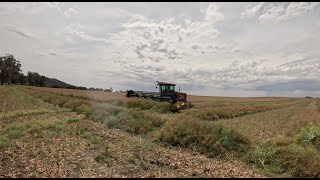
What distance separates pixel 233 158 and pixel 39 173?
6.51 m

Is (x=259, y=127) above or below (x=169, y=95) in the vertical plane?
below

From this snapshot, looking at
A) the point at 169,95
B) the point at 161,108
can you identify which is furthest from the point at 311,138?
the point at 169,95

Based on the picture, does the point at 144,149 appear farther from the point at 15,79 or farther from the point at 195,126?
the point at 15,79

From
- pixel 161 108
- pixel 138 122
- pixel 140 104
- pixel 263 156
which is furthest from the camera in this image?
pixel 140 104

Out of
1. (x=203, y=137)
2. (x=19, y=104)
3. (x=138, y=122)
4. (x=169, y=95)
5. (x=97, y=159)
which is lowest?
(x=97, y=159)

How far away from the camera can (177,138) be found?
14.3m

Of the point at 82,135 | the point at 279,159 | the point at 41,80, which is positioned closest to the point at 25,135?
the point at 82,135

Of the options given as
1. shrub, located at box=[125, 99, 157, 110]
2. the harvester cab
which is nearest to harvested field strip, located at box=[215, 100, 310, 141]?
shrub, located at box=[125, 99, 157, 110]

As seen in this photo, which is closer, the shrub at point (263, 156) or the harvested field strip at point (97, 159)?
the harvested field strip at point (97, 159)

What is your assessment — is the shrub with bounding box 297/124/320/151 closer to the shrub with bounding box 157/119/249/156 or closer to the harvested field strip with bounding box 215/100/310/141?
the harvested field strip with bounding box 215/100/310/141

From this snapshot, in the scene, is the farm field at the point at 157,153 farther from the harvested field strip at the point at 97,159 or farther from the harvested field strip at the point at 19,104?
the harvested field strip at the point at 19,104

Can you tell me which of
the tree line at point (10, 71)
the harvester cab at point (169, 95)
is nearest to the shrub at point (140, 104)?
the harvester cab at point (169, 95)

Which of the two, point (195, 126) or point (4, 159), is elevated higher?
point (195, 126)

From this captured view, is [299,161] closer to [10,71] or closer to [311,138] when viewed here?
[311,138]
